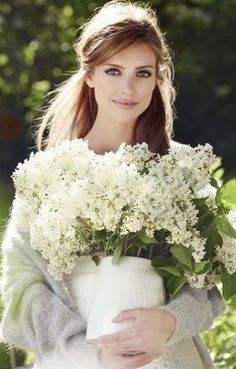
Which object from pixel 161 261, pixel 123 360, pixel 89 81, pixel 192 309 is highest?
pixel 89 81

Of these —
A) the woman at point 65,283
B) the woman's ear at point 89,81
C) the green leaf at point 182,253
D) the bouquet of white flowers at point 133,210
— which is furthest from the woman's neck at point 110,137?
the green leaf at point 182,253

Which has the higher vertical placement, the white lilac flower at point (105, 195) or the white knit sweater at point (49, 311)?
the white lilac flower at point (105, 195)

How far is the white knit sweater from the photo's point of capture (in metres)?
3.64

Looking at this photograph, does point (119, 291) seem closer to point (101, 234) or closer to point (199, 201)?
point (101, 234)

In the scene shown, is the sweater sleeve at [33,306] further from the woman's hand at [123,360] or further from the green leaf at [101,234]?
the green leaf at [101,234]

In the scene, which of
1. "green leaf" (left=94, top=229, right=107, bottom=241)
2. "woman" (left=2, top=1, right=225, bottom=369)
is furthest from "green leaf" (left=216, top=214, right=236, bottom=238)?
"green leaf" (left=94, top=229, right=107, bottom=241)

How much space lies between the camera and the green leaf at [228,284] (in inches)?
143

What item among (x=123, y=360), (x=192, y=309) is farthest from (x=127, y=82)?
(x=123, y=360)

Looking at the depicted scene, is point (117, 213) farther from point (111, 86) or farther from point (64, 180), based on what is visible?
point (111, 86)

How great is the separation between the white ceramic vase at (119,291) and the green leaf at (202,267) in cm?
12

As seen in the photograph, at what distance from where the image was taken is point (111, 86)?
3.87m

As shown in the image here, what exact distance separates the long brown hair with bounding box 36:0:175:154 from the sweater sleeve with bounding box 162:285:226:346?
538 millimetres

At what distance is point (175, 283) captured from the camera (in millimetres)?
3570

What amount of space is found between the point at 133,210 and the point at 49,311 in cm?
44
